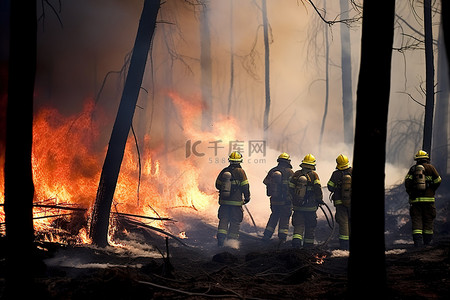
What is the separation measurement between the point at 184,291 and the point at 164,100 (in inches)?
487

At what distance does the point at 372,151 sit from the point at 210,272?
388 cm

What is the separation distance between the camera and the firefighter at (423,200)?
866 cm

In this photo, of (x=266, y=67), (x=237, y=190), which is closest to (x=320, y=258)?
(x=237, y=190)

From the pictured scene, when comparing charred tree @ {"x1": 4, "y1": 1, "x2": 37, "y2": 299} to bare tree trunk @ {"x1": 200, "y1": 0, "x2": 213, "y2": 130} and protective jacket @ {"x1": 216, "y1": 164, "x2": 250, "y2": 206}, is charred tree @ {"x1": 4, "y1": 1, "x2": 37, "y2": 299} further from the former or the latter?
bare tree trunk @ {"x1": 200, "y1": 0, "x2": 213, "y2": 130}

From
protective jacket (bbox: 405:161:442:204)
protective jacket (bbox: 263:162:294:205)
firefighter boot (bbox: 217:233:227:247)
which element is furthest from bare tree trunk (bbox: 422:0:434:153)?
firefighter boot (bbox: 217:233:227:247)

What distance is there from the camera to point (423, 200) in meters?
8.66

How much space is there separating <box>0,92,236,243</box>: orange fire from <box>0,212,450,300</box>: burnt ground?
3.68ft

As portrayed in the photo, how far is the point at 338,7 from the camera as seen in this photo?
22.2 metres

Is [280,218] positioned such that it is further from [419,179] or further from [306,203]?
[419,179]

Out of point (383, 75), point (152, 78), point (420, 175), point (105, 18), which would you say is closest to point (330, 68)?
point (152, 78)

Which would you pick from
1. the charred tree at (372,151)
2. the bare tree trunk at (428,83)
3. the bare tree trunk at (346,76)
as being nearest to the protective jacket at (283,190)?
the bare tree trunk at (428,83)

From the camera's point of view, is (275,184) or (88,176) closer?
(275,184)

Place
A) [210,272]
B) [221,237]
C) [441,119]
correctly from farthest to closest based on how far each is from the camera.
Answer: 1. [441,119]
2. [221,237]
3. [210,272]

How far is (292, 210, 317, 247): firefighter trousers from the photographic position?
30.7 ft
